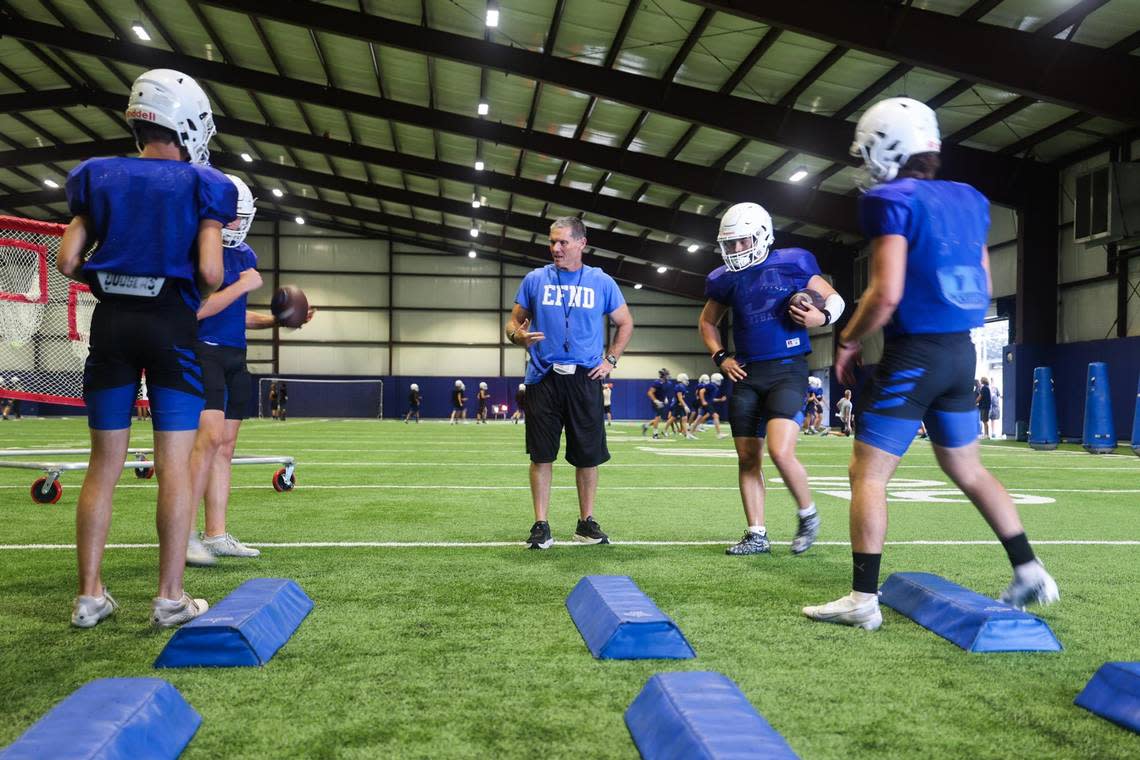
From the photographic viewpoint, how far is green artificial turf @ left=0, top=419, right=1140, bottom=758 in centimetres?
Result: 237

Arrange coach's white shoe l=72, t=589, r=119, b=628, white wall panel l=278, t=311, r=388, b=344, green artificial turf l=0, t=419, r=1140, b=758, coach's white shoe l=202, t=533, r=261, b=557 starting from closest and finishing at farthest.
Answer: green artificial turf l=0, t=419, r=1140, b=758 < coach's white shoe l=72, t=589, r=119, b=628 < coach's white shoe l=202, t=533, r=261, b=557 < white wall panel l=278, t=311, r=388, b=344

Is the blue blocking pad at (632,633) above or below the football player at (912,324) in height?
below

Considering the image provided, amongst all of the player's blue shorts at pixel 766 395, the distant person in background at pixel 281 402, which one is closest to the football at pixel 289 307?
the player's blue shorts at pixel 766 395

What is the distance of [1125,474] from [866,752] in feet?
36.4

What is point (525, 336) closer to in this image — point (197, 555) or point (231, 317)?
point (231, 317)

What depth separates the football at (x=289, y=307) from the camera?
5070 mm

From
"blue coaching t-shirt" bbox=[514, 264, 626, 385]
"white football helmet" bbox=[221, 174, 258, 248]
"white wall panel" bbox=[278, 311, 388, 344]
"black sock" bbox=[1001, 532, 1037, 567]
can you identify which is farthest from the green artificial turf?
"white wall panel" bbox=[278, 311, 388, 344]

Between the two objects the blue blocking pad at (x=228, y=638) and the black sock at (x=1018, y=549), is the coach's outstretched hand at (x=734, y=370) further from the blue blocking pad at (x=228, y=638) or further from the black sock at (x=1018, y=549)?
the blue blocking pad at (x=228, y=638)

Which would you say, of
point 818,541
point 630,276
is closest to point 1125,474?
point 818,541

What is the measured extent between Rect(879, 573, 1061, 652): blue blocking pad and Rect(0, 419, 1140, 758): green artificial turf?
0.08 meters

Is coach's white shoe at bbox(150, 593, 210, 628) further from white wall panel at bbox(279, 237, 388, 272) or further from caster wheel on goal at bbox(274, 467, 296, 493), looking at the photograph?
white wall panel at bbox(279, 237, 388, 272)

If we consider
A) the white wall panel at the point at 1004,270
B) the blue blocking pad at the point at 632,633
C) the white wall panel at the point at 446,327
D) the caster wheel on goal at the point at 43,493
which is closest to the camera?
the blue blocking pad at the point at 632,633

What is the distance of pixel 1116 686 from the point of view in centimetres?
250

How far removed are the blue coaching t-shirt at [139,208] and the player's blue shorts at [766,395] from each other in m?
3.22
